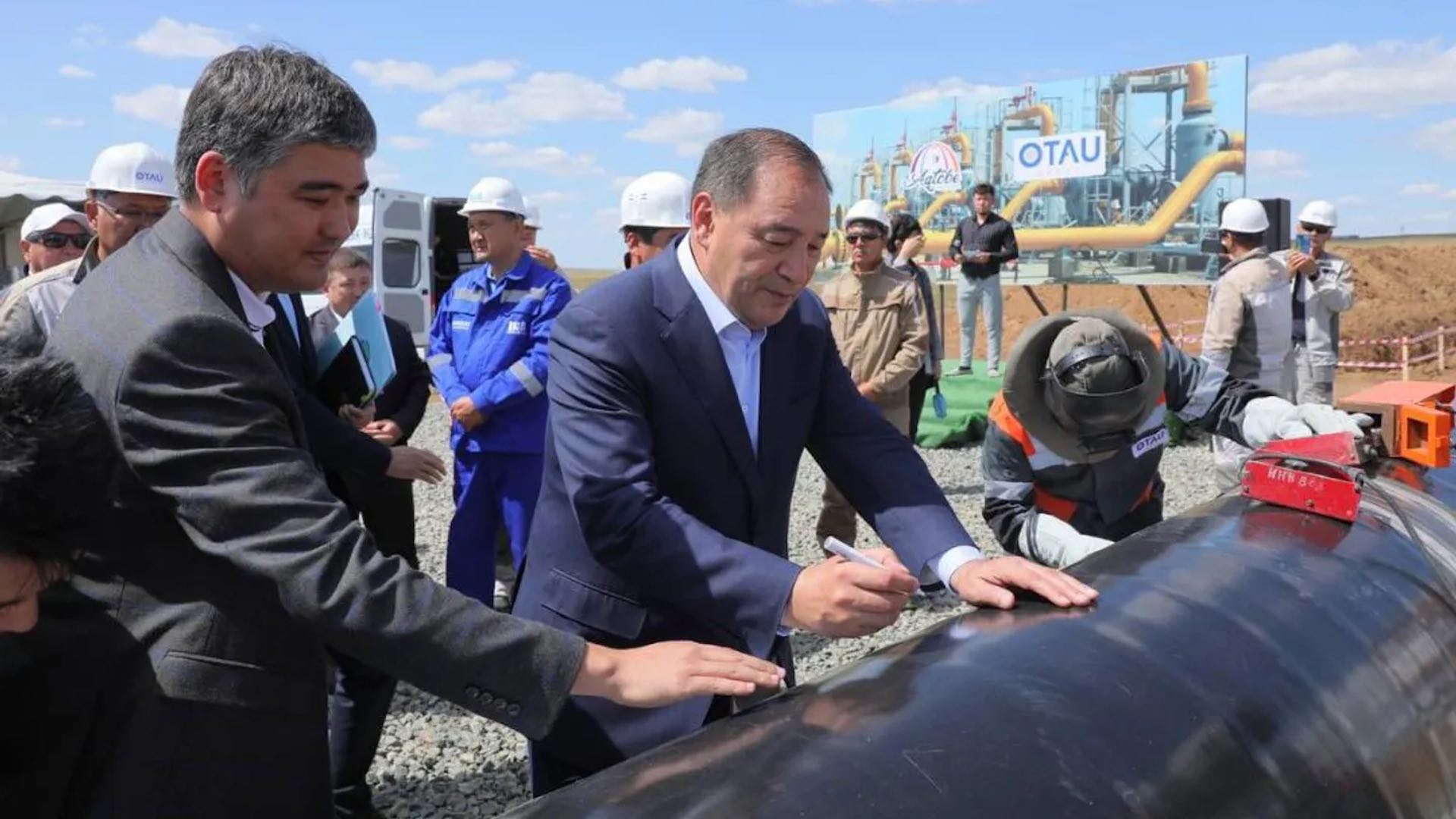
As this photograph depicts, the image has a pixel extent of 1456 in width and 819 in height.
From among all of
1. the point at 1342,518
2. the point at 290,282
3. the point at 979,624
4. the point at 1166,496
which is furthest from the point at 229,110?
the point at 1166,496

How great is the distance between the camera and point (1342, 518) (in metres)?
2.27

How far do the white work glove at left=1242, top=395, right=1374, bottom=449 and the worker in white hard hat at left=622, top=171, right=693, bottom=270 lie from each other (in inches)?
87.1

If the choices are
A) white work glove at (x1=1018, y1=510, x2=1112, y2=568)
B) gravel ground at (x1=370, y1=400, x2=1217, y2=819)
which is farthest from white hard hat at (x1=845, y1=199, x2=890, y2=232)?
white work glove at (x1=1018, y1=510, x2=1112, y2=568)

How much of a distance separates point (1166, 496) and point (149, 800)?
7541 mm

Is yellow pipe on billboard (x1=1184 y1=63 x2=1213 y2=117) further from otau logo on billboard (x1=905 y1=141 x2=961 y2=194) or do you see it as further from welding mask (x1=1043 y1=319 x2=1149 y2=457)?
welding mask (x1=1043 y1=319 x2=1149 y2=457)

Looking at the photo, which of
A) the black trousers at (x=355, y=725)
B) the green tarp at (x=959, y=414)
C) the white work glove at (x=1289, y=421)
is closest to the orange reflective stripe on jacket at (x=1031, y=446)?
the white work glove at (x=1289, y=421)

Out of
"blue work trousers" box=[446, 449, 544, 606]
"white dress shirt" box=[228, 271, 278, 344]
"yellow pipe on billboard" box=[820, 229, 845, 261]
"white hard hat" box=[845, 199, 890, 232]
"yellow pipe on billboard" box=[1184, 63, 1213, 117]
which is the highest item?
"yellow pipe on billboard" box=[1184, 63, 1213, 117]

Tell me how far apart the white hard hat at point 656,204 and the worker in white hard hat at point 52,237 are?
8.20ft

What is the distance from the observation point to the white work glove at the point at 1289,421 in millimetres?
3082

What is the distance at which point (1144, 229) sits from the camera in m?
13.0

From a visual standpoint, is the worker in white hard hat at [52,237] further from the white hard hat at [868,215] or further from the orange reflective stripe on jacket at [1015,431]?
the orange reflective stripe on jacket at [1015,431]

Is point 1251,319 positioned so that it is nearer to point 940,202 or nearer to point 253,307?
point 253,307

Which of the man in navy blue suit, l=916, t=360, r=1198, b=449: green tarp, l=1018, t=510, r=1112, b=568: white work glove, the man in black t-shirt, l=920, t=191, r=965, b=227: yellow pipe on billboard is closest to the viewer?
the man in navy blue suit

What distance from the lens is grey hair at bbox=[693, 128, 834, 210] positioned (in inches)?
75.1
